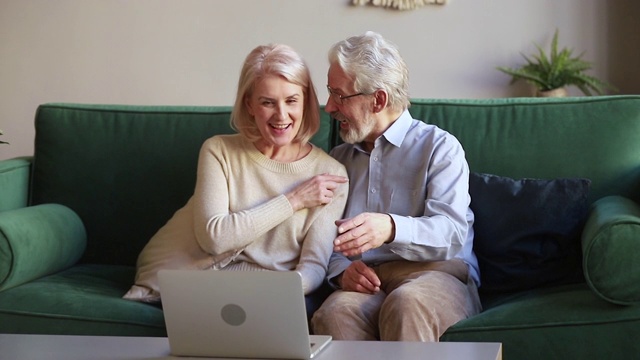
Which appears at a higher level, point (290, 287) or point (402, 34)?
point (402, 34)

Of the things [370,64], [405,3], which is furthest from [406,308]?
[405,3]

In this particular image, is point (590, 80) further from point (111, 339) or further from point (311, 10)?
point (111, 339)

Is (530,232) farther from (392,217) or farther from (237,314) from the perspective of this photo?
(237,314)

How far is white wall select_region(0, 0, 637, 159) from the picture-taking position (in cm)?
429

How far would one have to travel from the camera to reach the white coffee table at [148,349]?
1.65m

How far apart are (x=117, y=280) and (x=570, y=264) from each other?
128 cm

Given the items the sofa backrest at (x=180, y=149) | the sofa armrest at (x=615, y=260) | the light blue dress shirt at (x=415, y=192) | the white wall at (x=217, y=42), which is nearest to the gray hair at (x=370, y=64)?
the light blue dress shirt at (x=415, y=192)

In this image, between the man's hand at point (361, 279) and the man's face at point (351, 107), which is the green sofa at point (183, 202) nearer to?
the man's hand at point (361, 279)

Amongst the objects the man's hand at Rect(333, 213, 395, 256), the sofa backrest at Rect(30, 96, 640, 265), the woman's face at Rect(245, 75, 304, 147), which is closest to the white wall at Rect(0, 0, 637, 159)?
the sofa backrest at Rect(30, 96, 640, 265)

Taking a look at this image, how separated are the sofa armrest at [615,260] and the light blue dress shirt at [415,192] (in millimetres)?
331

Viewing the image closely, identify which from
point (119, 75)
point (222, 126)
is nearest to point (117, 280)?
point (222, 126)

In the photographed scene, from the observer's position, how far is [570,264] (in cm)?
263

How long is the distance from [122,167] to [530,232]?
49.9 inches

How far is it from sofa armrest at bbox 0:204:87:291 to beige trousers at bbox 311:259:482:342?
32.6 inches
